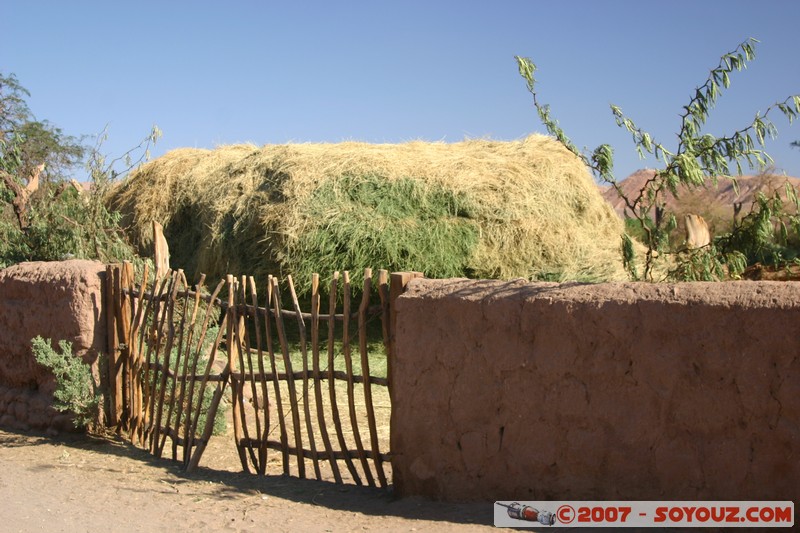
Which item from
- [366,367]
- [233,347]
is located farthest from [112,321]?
[366,367]

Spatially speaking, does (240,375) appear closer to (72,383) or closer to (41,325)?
(72,383)

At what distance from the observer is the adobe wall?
6.29 metres

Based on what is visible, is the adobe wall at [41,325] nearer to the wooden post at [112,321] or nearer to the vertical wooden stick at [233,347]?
the wooden post at [112,321]

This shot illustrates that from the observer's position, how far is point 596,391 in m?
4.13

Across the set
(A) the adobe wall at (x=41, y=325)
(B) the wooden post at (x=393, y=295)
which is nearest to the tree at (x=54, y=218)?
(A) the adobe wall at (x=41, y=325)

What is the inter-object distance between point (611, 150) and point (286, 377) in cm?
232

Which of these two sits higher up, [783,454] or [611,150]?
[611,150]

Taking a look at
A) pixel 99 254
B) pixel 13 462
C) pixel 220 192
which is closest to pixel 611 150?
pixel 13 462

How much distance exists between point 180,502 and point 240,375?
3.04 feet

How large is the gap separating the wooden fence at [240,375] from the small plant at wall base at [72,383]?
151 mm

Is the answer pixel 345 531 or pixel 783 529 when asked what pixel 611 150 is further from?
pixel 345 531

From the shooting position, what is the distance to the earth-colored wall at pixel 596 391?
148 inches

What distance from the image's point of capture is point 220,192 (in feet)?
38.1

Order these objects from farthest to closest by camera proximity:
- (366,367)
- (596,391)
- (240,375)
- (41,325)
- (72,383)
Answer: (41,325) → (72,383) → (240,375) → (366,367) → (596,391)
